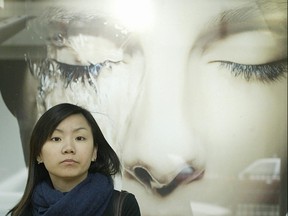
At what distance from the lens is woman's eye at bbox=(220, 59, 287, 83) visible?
2338 millimetres

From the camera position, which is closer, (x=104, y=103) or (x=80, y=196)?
(x=80, y=196)

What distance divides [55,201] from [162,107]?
868mm

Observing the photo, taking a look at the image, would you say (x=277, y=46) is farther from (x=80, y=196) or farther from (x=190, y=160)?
(x=80, y=196)

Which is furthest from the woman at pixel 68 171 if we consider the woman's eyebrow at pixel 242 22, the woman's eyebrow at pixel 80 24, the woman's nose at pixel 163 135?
the woman's eyebrow at pixel 242 22

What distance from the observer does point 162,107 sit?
7.67ft

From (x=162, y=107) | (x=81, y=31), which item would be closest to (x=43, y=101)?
(x=81, y=31)

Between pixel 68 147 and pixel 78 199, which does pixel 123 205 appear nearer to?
pixel 78 199

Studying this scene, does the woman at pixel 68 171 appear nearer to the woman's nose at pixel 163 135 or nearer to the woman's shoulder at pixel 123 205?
the woman's shoulder at pixel 123 205

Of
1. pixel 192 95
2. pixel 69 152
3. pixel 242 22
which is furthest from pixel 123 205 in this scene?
pixel 242 22

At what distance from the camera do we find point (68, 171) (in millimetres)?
1682

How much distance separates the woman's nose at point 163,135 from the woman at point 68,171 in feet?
1.85

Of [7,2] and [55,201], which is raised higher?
[7,2]

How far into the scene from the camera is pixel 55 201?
169cm

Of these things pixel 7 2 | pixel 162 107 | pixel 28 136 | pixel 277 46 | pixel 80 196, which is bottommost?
pixel 80 196
